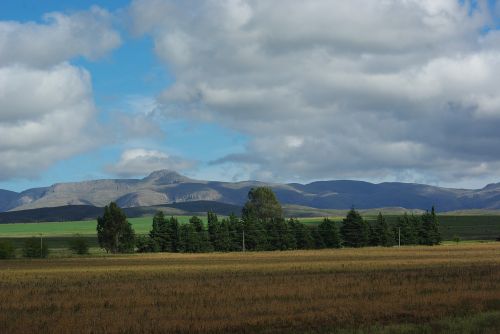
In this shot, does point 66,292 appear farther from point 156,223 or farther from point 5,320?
point 156,223

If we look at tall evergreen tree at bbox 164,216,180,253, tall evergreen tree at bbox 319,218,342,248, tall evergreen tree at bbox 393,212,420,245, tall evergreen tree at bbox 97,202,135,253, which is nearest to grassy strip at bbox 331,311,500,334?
tall evergreen tree at bbox 97,202,135,253

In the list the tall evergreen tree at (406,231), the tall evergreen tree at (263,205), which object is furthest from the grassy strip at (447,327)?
the tall evergreen tree at (263,205)

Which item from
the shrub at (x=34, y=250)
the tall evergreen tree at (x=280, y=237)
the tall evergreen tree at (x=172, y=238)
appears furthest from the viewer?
the tall evergreen tree at (x=280, y=237)

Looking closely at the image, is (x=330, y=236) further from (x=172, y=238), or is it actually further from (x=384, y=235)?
(x=172, y=238)

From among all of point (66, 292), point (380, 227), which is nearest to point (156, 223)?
point (380, 227)

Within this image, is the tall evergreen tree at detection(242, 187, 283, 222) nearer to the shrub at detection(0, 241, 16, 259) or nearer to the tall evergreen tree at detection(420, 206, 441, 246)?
the tall evergreen tree at detection(420, 206, 441, 246)

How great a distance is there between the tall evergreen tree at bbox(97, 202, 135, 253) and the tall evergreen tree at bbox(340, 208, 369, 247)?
4876 centimetres

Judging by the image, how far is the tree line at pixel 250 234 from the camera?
137375mm

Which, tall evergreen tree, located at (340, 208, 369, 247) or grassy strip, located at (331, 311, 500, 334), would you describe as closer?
grassy strip, located at (331, 311, 500, 334)

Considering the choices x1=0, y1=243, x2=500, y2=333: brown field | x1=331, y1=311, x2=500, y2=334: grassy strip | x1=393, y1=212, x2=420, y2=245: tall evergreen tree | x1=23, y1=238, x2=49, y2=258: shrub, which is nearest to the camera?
x1=331, y1=311, x2=500, y2=334: grassy strip

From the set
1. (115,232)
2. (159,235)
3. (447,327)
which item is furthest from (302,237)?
(447,327)

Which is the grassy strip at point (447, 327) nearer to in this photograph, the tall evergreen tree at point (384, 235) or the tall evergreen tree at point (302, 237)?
the tall evergreen tree at point (302, 237)

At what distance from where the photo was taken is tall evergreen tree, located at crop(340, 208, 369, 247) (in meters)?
149

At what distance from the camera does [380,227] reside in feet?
494
